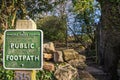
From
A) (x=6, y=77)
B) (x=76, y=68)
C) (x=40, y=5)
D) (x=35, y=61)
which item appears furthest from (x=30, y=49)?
(x=40, y=5)

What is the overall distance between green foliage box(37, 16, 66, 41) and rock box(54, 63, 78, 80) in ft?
33.7

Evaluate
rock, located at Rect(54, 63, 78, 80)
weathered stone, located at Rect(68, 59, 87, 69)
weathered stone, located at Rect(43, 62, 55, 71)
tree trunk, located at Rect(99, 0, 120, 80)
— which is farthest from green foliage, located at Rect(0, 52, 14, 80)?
tree trunk, located at Rect(99, 0, 120, 80)

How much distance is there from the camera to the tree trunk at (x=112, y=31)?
12.3 metres

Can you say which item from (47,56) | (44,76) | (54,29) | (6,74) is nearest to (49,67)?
(44,76)

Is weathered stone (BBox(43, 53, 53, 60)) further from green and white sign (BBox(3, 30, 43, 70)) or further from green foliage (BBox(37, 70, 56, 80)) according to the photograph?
green and white sign (BBox(3, 30, 43, 70))

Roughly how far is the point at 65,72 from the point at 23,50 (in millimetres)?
5122

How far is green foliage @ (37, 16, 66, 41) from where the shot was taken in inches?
821

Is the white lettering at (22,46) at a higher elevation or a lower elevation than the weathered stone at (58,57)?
higher

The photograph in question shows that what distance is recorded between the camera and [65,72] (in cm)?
986

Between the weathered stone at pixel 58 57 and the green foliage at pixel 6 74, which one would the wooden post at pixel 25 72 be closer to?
the green foliage at pixel 6 74

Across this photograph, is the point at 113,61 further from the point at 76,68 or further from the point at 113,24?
the point at 76,68

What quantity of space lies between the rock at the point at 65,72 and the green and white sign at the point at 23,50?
5049mm

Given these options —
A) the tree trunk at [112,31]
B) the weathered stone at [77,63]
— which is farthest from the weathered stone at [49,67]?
the tree trunk at [112,31]

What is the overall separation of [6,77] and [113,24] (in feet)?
14.4
